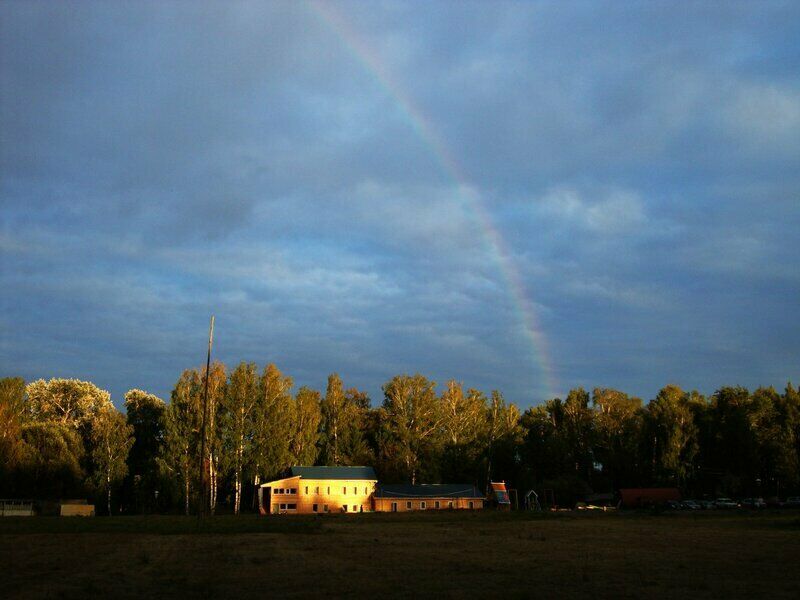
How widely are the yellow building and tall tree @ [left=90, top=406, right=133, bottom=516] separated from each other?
50.0 feet

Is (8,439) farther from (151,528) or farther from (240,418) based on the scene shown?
(151,528)

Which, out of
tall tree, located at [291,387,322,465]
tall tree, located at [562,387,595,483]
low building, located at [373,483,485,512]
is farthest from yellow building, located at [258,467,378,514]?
tall tree, located at [562,387,595,483]

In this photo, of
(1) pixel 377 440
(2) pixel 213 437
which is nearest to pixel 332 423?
(1) pixel 377 440

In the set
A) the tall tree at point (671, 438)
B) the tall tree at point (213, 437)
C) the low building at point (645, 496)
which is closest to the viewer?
the tall tree at point (213, 437)

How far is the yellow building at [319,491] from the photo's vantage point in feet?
254

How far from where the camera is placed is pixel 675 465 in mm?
90250

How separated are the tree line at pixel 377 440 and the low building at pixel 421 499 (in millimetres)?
7535

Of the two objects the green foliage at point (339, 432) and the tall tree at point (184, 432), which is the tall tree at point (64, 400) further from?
the green foliage at point (339, 432)

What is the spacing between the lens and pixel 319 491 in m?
79.4

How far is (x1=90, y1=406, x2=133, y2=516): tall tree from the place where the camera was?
74.9 metres

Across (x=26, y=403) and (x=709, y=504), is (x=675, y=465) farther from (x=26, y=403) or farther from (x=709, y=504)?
(x=26, y=403)

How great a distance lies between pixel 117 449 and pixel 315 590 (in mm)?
66096

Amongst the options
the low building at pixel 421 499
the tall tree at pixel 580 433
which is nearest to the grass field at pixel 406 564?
the low building at pixel 421 499

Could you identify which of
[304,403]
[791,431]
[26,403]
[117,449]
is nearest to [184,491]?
[117,449]
